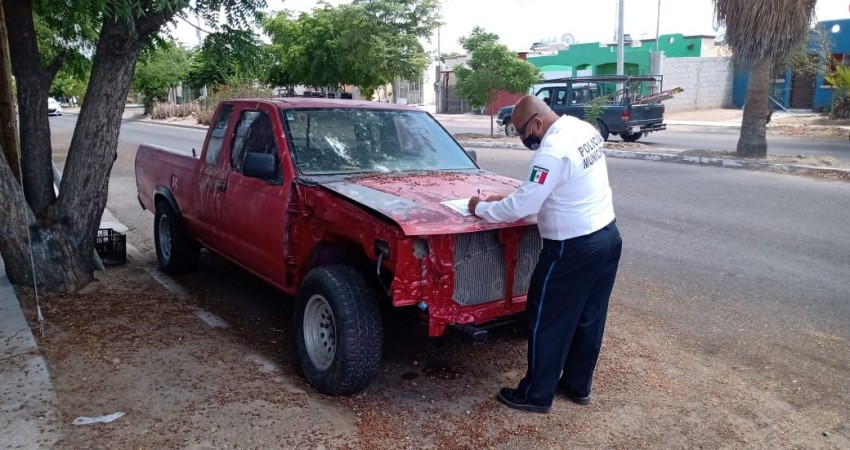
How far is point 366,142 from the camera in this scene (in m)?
5.51

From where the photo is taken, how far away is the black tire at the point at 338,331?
4.05m

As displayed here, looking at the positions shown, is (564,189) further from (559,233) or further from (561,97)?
(561,97)

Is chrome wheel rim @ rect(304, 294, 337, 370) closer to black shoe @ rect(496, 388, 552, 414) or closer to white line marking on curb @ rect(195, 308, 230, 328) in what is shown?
black shoe @ rect(496, 388, 552, 414)

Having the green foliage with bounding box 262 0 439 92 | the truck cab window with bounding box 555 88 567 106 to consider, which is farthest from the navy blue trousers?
the green foliage with bounding box 262 0 439 92

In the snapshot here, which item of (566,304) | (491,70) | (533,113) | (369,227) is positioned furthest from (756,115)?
(369,227)

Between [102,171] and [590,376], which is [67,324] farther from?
[590,376]

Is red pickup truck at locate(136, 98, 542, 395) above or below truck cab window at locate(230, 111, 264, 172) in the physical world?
below

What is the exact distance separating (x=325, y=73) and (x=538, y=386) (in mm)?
30793

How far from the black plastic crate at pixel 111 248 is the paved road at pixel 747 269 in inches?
87.8

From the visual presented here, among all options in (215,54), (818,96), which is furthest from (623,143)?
(818,96)

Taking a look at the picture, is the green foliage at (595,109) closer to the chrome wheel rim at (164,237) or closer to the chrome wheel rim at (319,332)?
the chrome wheel rim at (164,237)

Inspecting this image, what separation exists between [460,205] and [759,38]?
13982mm

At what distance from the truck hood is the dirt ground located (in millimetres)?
1007

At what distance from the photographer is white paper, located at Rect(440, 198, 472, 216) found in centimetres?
415
